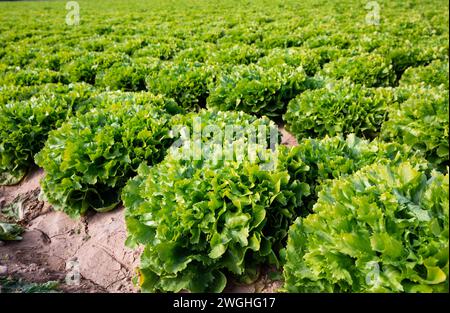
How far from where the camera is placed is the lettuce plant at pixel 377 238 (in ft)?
8.70

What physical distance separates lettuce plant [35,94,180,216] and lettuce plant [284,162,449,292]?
291 centimetres

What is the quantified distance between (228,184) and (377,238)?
1.59 m

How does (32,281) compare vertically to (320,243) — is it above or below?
below

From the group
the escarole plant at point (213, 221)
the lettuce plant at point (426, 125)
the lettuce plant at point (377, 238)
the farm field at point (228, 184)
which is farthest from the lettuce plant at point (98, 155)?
the lettuce plant at point (426, 125)

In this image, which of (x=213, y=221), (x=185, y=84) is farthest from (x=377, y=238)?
(x=185, y=84)

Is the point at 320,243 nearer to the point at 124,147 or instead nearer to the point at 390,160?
the point at 390,160

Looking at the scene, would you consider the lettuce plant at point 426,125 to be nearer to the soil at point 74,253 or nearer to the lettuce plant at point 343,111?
the lettuce plant at point 343,111

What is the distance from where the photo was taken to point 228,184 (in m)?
3.80

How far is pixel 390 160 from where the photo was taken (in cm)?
403

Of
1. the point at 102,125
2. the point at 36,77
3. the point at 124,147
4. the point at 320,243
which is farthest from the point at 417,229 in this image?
the point at 36,77

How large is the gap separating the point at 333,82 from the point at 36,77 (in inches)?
307

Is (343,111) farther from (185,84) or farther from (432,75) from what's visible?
(185,84)

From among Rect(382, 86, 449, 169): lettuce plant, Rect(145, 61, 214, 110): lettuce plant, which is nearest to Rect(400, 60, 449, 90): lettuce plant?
Rect(382, 86, 449, 169): lettuce plant

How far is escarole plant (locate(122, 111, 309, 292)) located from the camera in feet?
12.1
